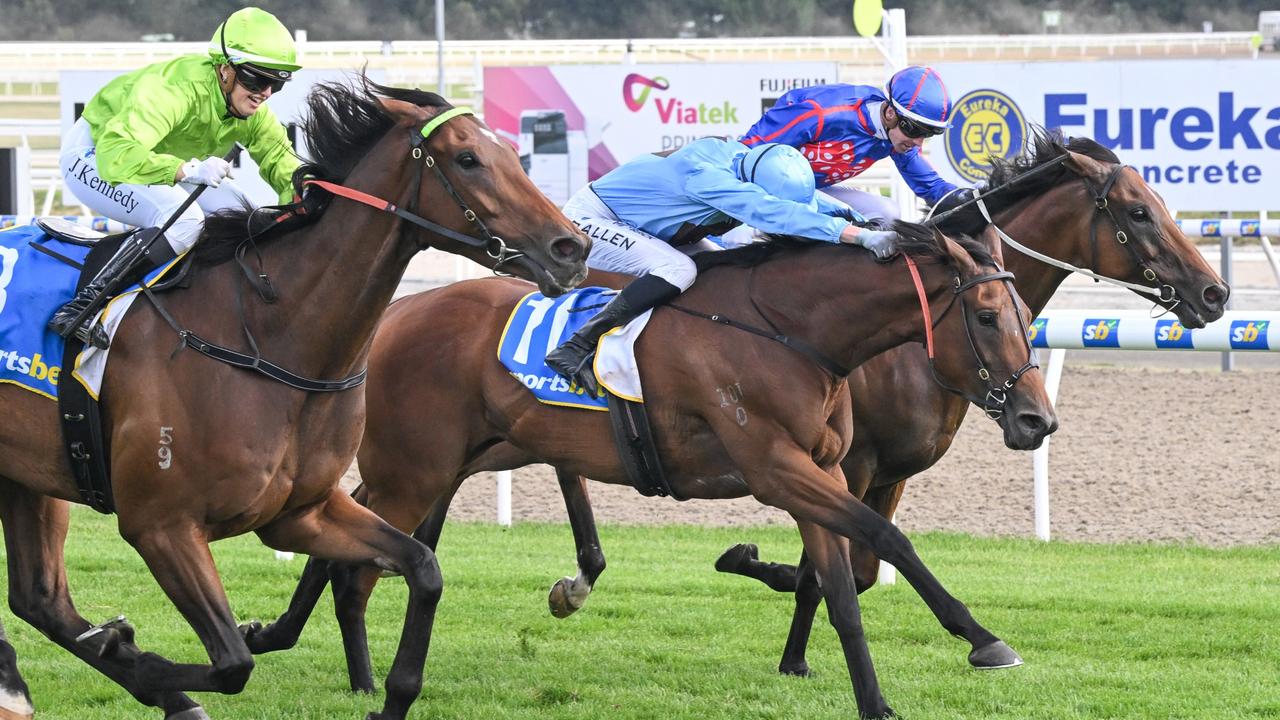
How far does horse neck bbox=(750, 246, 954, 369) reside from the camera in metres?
4.85

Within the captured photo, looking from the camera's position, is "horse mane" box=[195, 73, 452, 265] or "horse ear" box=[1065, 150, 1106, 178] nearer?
"horse mane" box=[195, 73, 452, 265]

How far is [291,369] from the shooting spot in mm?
4199

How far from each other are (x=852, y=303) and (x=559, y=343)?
37.7 inches

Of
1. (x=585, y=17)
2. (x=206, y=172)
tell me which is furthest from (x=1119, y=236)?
(x=585, y=17)

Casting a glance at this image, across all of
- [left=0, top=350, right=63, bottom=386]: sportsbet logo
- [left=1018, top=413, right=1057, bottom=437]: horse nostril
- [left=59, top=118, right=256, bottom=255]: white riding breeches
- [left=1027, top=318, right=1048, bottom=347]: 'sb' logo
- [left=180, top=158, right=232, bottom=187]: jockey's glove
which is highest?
[left=180, top=158, right=232, bottom=187]: jockey's glove

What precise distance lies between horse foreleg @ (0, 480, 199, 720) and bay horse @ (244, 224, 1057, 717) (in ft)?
2.12

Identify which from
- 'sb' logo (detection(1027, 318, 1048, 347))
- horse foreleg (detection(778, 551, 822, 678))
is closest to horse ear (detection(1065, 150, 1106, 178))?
'sb' logo (detection(1027, 318, 1048, 347))

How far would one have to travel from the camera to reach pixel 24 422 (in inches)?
173

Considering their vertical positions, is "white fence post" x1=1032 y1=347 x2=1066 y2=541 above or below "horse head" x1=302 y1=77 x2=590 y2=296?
below

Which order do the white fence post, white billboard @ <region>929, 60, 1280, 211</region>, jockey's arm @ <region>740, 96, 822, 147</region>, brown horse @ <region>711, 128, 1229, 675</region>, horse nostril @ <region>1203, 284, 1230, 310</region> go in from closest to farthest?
brown horse @ <region>711, 128, 1229, 675</region>, horse nostril @ <region>1203, 284, 1230, 310</region>, jockey's arm @ <region>740, 96, 822, 147</region>, the white fence post, white billboard @ <region>929, 60, 1280, 211</region>

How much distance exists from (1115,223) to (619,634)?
2.23 meters

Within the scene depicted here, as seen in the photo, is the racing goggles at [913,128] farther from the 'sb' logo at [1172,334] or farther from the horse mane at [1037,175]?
the 'sb' logo at [1172,334]

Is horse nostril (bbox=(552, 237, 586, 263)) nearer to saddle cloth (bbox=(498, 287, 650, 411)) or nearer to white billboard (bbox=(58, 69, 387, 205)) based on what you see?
saddle cloth (bbox=(498, 287, 650, 411))

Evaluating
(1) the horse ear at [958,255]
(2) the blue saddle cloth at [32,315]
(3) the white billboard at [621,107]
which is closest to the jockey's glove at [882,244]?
(1) the horse ear at [958,255]
